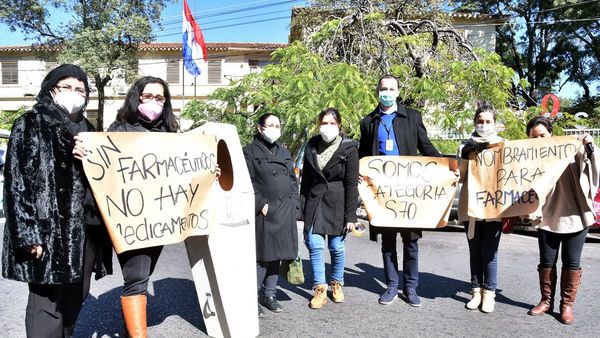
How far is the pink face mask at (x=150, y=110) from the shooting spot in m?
3.15

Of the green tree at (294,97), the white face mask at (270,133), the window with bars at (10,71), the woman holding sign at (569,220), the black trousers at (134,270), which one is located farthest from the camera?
the window with bars at (10,71)

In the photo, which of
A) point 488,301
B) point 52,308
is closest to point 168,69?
point 488,301

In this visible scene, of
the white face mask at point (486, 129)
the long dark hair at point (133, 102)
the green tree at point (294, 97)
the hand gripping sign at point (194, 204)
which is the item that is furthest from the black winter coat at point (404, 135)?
the green tree at point (294, 97)

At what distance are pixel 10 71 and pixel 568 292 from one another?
3988 centimetres

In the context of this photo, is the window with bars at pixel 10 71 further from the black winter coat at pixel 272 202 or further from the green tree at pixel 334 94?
the black winter coat at pixel 272 202

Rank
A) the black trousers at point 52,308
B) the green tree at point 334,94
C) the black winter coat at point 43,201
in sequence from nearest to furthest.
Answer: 1. the black winter coat at point 43,201
2. the black trousers at point 52,308
3. the green tree at point 334,94

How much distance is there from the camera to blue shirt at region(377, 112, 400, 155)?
4.49 metres

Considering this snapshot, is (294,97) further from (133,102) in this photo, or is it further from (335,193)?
(133,102)

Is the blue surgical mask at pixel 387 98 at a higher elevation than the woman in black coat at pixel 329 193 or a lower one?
higher

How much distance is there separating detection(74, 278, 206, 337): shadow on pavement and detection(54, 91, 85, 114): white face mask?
179cm

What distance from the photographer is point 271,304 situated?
4285mm

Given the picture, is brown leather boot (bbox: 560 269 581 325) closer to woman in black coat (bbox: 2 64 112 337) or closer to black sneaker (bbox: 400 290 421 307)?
black sneaker (bbox: 400 290 421 307)

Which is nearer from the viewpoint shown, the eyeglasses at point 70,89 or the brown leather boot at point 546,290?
the eyeglasses at point 70,89

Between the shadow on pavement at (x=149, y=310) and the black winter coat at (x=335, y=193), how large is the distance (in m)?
1.24
